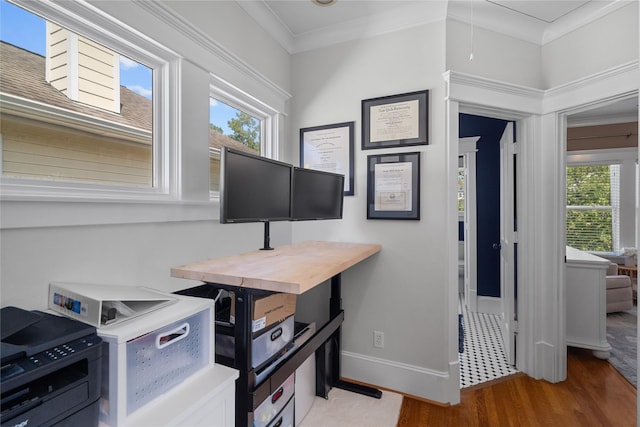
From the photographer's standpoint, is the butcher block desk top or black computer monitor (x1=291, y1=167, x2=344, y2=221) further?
black computer monitor (x1=291, y1=167, x2=344, y2=221)

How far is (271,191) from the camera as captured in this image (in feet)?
5.54

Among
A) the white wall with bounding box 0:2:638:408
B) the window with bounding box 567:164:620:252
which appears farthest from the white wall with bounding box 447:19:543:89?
the window with bounding box 567:164:620:252

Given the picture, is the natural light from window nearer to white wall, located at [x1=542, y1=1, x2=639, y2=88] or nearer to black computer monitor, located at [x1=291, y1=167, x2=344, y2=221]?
black computer monitor, located at [x1=291, y1=167, x2=344, y2=221]

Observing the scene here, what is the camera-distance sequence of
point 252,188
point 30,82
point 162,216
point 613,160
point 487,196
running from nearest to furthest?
point 30,82 < point 162,216 < point 252,188 < point 487,196 < point 613,160

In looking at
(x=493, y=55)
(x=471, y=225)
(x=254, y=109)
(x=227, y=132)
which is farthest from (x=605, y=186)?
(x=227, y=132)

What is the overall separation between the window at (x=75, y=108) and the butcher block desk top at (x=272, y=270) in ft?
1.66

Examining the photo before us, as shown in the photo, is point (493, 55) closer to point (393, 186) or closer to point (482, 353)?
point (393, 186)

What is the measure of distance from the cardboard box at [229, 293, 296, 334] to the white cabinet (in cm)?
259

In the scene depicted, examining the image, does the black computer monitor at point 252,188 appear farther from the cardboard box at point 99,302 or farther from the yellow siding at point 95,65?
the yellow siding at point 95,65

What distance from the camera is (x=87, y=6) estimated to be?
1.16 m

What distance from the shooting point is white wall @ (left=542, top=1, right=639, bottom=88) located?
1.88 m

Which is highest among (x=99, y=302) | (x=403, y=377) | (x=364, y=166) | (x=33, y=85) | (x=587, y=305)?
(x=33, y=85)

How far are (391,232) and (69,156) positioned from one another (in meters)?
1.84

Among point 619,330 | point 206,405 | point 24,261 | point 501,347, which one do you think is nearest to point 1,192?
point 24,261
